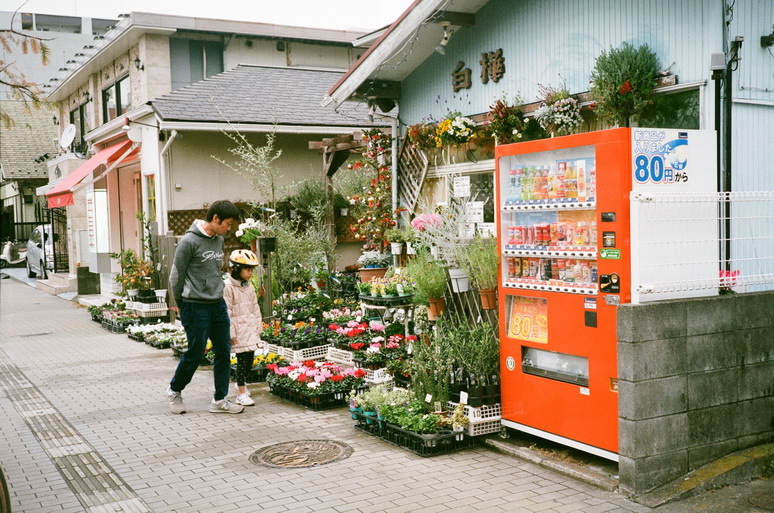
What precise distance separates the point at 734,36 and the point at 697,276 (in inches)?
98.6

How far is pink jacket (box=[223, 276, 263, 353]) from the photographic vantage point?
856 centimetres

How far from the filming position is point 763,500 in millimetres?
5211

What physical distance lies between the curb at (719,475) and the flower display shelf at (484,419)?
5.47 ft

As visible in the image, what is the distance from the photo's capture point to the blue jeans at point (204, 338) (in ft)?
25.8

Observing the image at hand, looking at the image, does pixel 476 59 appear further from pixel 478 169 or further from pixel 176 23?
pixel 176 23

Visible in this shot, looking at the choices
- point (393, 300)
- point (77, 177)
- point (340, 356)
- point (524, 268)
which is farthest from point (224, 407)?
point (77, 177)

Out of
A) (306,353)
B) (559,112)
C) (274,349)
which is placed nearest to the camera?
(559,112)

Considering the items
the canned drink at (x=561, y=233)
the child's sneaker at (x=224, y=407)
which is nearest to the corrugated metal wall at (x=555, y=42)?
the canned drink at (x=561, y=233)

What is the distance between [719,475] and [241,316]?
5444 millimetres

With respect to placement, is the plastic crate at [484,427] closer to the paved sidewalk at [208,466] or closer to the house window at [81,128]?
the paved sidewalk at [208,466]

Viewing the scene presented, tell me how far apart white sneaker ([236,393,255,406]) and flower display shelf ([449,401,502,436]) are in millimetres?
2948

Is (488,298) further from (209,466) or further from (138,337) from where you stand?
(138,337)

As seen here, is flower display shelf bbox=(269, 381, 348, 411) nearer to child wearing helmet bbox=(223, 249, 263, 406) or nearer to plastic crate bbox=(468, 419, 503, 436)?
child wearing helmet bbox=(223, 249, 263, 406)

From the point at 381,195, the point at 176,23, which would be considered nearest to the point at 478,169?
the point at 381,195
